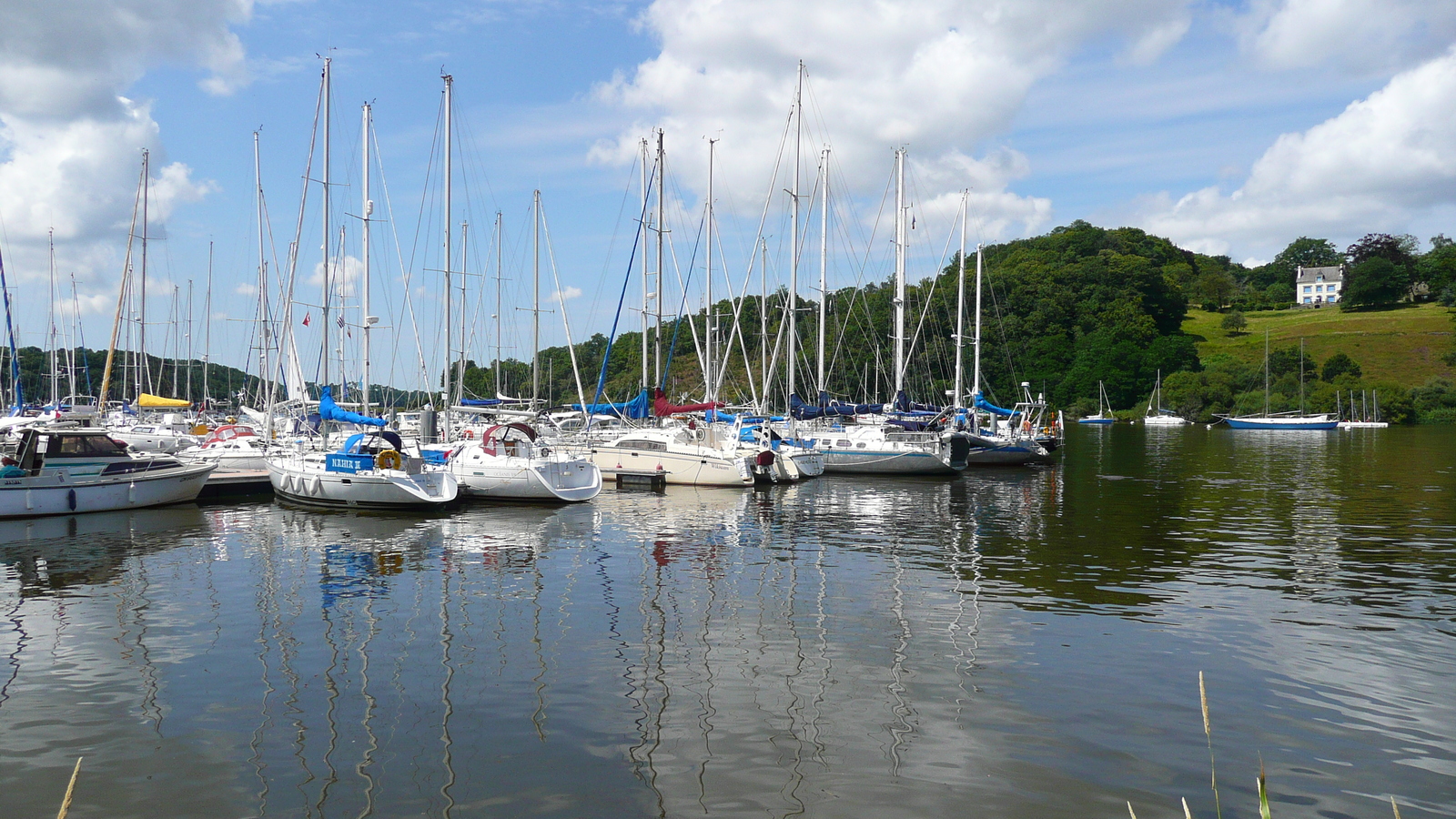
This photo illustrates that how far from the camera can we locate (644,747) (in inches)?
360

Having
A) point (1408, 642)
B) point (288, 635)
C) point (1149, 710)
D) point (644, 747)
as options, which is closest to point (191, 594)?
point (288, 635)

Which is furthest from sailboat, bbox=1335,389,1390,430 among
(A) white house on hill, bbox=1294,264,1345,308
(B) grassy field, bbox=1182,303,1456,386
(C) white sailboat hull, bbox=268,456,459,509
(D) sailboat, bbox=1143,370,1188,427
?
(C) white sailboat hull, bbox=268,456,459,509

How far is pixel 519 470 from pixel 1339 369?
118 metres

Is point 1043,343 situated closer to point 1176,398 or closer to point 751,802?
point 1176,398

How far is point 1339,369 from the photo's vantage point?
11494 cm

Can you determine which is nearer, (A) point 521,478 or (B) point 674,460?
(A) point 521,478

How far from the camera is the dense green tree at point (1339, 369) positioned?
114 meters

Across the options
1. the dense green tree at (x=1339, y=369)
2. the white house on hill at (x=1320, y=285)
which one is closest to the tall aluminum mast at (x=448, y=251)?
the dense green tree at (x=1339, y=369)

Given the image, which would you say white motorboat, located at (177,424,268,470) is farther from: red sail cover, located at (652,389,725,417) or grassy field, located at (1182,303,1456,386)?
grassy field, located at (1182,303,1456,386)

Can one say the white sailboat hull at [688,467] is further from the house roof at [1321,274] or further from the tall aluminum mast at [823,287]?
the house roof at [1321,274]

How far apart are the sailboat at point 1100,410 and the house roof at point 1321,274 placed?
250 feet

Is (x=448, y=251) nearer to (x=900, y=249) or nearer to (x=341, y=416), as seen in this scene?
(x=341, y=416)

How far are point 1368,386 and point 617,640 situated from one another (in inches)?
4901

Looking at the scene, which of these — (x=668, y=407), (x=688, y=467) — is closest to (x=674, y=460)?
(x=688, y=467)
